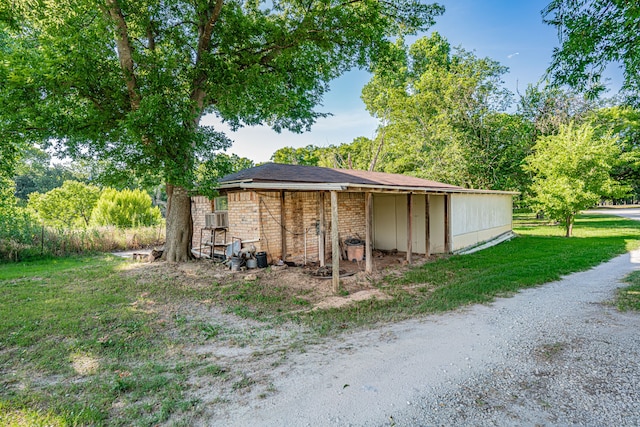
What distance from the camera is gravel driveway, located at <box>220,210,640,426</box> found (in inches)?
102

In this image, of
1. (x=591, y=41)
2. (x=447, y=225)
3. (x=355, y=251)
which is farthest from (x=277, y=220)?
(x=591, y=41)

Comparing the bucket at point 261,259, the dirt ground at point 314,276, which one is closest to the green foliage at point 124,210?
the dirt ground at point 314,276

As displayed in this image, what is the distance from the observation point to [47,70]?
6.12m

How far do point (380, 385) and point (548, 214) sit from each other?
15237mm

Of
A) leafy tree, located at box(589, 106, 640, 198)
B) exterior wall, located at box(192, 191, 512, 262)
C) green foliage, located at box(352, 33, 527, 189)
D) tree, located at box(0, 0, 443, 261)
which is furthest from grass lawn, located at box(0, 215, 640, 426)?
leafy tree, located at box(589, 106, 640, 198)

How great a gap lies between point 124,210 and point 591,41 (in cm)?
1949

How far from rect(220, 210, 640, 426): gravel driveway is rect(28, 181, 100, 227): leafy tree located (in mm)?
22386

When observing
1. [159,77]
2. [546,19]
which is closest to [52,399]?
[159,77]

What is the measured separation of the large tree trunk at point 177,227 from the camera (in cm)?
941

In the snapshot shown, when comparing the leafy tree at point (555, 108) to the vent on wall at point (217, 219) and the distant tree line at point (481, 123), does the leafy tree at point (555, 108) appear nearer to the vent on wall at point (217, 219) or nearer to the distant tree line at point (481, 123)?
the distant tree line at point (481, 123)

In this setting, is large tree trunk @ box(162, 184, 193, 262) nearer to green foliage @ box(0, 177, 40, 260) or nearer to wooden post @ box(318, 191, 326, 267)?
wooden post @ box(318, 191, 326, 267)

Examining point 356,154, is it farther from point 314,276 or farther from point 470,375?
point 470,375

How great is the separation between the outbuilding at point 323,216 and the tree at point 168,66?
51.3 inches

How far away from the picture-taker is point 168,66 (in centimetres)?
754
